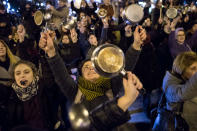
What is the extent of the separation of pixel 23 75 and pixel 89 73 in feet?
2.71

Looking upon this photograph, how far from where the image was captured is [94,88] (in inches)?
77.3

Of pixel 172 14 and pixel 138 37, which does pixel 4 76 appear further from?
pixel 172 14

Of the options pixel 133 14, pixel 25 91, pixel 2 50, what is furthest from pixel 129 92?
pixel 2 50

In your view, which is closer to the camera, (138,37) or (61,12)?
(138,37)

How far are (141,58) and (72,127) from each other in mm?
3158

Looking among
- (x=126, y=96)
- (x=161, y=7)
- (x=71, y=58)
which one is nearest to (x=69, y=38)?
(x=71, y=58)

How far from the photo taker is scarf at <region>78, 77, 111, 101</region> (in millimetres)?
1934

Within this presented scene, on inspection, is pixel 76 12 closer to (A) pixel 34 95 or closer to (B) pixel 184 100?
(A) pixel 34 95

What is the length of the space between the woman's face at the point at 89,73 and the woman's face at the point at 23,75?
27.7 inches

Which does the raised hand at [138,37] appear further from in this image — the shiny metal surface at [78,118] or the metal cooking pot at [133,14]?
the shiny metal surface at [78,118]

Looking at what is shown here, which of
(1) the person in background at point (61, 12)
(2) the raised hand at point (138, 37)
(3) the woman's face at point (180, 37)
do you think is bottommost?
(3) the woman's face at point (180, 37)

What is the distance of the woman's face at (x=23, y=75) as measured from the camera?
2.31m

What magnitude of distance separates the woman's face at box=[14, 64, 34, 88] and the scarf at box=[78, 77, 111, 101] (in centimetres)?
70

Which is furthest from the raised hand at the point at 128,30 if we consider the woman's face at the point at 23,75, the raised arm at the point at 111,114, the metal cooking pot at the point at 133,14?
the raised arm at the point at 111,114
